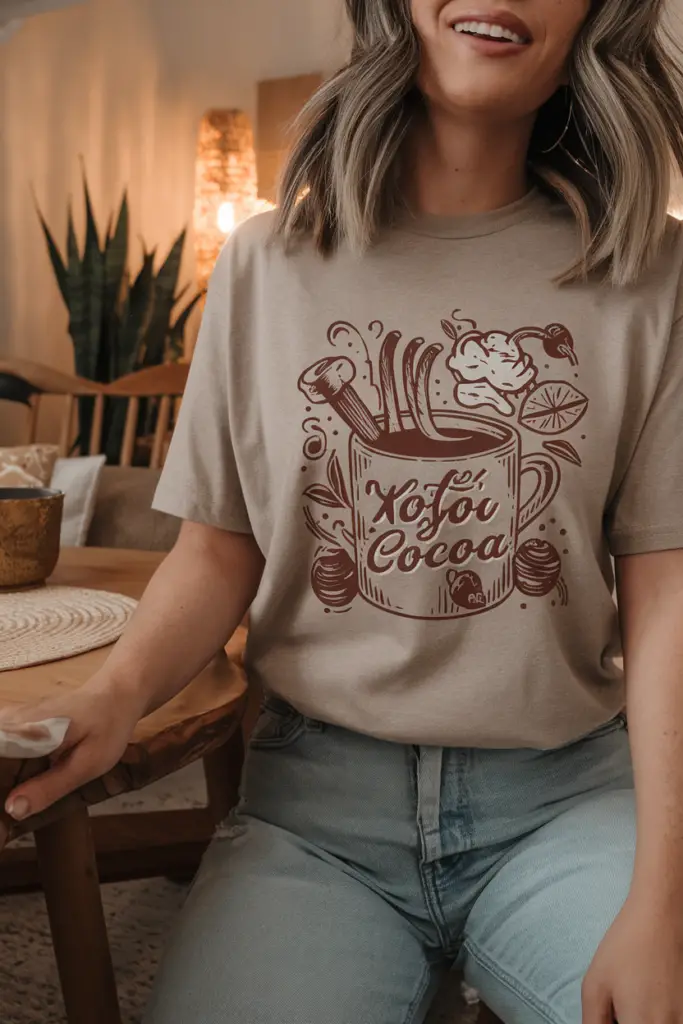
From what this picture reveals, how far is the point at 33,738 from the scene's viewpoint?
70 centimetres

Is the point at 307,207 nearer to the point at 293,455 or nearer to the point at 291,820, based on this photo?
the point at 293,455

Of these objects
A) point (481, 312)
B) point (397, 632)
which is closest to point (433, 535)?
point (397, 632)

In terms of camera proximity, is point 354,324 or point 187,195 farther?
point 187,195

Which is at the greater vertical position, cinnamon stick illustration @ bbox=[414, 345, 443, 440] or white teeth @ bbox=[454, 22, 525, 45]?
white teeth @ bbox=[454, 22, 525, 45]

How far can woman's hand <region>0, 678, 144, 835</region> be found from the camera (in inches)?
28.1

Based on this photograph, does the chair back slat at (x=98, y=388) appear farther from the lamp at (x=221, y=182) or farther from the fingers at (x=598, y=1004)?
the fingers at (x=598, y=1004)

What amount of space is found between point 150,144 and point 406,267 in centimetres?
429

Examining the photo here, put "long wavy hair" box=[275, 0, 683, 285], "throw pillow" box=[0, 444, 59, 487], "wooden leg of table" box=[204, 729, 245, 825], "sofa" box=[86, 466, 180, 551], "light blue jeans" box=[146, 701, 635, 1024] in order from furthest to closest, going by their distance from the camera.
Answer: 1. "throw pillow" box=[0, 444, 59, 487]
2. "sofa" box=[86, 466, 180, 551]
3. "wooden leg of table" box=[204, 729, 245, 825]
4. "long wavy hair" box=[275, 0, 683, 285]
5. "light blue jeans" box=[146, 701, 635, 1024]

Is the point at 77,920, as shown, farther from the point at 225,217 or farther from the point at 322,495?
the point at 225,217

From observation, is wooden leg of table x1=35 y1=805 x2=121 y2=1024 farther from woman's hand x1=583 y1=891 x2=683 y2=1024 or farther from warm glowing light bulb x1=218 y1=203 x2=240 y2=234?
warm glowing light bulb x1=218 y1=203 x2=240 y2=234

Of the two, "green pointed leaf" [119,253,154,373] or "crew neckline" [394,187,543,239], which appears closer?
"crew neckline" [394,187,543,239]

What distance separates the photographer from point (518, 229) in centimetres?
94

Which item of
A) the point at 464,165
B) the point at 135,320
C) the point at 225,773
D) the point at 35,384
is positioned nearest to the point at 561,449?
the point at 464,165

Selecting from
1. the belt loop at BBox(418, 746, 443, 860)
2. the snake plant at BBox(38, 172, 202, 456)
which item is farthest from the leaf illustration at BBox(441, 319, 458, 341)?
the snake plant at BBox(38, 172, 202, 456)
